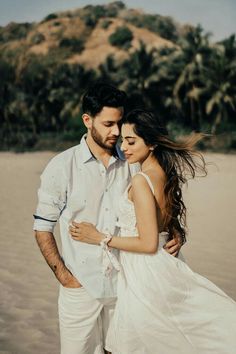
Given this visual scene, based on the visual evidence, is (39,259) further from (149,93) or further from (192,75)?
(149,93)

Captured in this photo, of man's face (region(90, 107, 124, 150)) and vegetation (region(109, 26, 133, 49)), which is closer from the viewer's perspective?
man's face (region(90, 107, 124, 150))

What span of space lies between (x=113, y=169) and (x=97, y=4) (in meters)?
93.5

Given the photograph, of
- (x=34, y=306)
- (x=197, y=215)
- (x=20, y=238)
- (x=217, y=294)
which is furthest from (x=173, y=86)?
(x=217, y=294)

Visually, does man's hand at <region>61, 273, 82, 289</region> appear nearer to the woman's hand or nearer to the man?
the man

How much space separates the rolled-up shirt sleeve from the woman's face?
38 centimetres

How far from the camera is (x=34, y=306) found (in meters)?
6.05

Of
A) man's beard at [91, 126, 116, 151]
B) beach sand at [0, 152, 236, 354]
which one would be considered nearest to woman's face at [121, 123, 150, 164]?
man's beard at [91, 126, 116, 151]

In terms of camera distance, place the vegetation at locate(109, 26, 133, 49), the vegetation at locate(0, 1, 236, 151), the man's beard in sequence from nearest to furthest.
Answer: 1. the man's beard
2. the vegetation at locate(0, 1, 236, 151)
3. the vegetation at locate(109, 26, 133, 49)

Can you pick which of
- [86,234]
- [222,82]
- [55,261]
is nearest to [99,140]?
[86,234]

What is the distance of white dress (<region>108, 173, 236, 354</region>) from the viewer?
10.4 ft

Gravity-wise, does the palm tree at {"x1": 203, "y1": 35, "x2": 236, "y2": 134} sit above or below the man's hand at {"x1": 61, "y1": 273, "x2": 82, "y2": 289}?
above

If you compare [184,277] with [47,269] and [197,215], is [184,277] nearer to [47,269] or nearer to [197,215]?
[47,269]

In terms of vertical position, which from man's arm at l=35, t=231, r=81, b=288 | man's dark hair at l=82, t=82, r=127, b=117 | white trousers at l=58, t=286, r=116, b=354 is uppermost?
man's dark hair at l=82, t=82, r=127, b=117

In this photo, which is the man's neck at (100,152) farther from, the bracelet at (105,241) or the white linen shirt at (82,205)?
the bracelet at (105,241)
